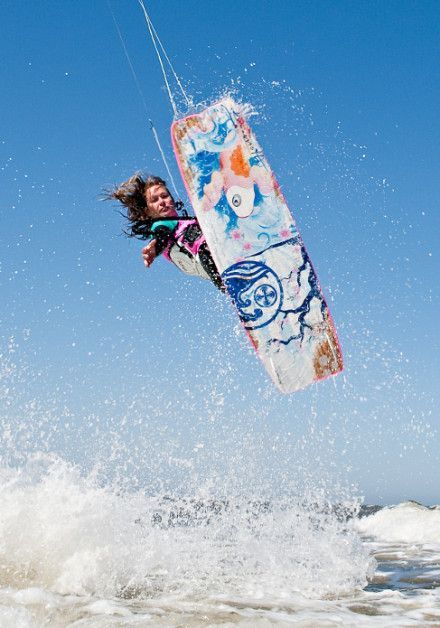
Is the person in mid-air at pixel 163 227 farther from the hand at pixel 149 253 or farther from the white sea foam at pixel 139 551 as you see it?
the white sea foam at pixel 139 551

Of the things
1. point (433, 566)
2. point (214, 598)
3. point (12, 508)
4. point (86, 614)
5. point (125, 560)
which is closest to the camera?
point (86, 614)

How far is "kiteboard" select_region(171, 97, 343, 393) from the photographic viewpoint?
7.14 m

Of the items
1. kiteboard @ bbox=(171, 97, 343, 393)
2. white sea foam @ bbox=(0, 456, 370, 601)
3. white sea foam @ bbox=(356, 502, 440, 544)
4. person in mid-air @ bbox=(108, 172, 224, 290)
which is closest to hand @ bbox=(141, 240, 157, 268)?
person in mid-air @ bbox=(108, 172, 224, 290)

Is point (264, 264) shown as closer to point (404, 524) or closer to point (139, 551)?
point (139, 551)

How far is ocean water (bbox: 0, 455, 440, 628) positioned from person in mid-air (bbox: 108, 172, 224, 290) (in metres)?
2.74

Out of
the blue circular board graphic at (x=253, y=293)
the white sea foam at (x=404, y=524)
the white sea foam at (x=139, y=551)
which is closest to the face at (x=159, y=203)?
the blue circular board graphic at (x=253, y=293)

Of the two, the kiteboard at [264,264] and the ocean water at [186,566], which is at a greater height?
the kiteboard at [264,264]

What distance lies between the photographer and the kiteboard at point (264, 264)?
7.14 m

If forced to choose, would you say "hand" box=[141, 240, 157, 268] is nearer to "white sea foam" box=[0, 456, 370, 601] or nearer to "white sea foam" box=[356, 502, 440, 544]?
"white sea foam" box=[0, 456, 370, 601]

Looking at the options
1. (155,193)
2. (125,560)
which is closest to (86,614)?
(125,560)

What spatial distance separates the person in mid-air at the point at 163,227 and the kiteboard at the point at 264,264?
0.20 metres

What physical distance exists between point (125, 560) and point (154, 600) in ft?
3.52

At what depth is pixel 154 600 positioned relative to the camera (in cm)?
454

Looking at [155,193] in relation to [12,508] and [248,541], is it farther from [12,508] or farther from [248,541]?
[248,541]
